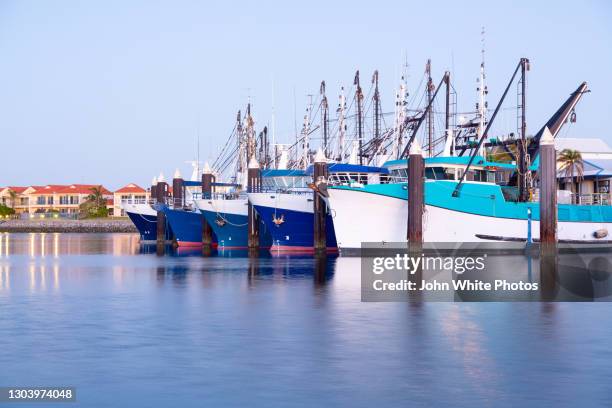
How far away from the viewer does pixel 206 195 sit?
6550 cm

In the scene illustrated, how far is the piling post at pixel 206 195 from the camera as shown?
2608 inches

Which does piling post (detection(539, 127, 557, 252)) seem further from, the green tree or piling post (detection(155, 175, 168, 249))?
the green tree

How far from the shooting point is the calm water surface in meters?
16.4

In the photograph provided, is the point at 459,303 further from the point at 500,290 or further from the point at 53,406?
the point at 53,406

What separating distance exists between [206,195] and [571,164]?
78.8 ft

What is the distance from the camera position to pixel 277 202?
56094mm

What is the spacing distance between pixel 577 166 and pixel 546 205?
1835 centimetres

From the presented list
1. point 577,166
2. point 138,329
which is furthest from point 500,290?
point 577,166

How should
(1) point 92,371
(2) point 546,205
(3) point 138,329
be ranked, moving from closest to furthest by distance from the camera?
1. (1) point 92,371
2. (3) point 138,329
3. (2) point 546,205

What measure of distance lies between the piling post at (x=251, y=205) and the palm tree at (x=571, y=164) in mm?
19069

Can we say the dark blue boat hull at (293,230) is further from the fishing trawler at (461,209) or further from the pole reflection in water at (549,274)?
the pole reflection in water at (549,274)

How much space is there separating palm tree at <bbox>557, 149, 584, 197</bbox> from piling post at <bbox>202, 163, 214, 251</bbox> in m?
23.4

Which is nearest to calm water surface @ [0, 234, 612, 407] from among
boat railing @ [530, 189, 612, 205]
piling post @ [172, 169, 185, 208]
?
boat railing @ [530, 189, 612, 205]

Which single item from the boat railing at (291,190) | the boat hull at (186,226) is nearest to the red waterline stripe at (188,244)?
the boat hull at (186,226)
